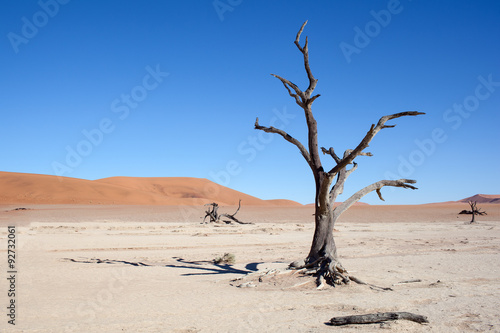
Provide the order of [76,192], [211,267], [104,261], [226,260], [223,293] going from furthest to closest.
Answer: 1. [76,192]
2. [104,261]
3. [226,260]
4. [211,267]
5. [223,293]

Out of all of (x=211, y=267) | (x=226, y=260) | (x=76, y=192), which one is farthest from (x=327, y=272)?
(x=76, y=192)

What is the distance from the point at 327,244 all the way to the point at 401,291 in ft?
6.02

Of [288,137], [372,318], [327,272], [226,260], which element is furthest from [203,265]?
[372,318]

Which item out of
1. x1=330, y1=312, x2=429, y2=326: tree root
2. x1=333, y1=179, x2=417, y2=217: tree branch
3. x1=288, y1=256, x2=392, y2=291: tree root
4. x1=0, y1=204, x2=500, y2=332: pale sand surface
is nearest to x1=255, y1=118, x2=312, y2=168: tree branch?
x1=333, y1=179, x2=417, y2=217: tree branch

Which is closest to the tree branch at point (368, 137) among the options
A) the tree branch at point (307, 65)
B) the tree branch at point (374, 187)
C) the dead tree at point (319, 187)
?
the dead tree at point (319, 187)

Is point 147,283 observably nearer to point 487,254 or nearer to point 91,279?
point 91,279

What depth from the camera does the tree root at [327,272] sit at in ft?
25.4

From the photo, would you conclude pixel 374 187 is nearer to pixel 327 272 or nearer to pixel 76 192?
pixel 327 272

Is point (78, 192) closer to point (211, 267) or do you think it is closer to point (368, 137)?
point (211, 267)

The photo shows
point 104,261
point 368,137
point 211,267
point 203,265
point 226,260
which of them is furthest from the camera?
point 104,261

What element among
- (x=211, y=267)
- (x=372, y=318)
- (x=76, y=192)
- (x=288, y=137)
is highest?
(x=76, y=192)

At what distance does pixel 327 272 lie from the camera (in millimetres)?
7965

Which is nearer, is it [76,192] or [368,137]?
[368,137]

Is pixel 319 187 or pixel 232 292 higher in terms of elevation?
pixel 319 187
